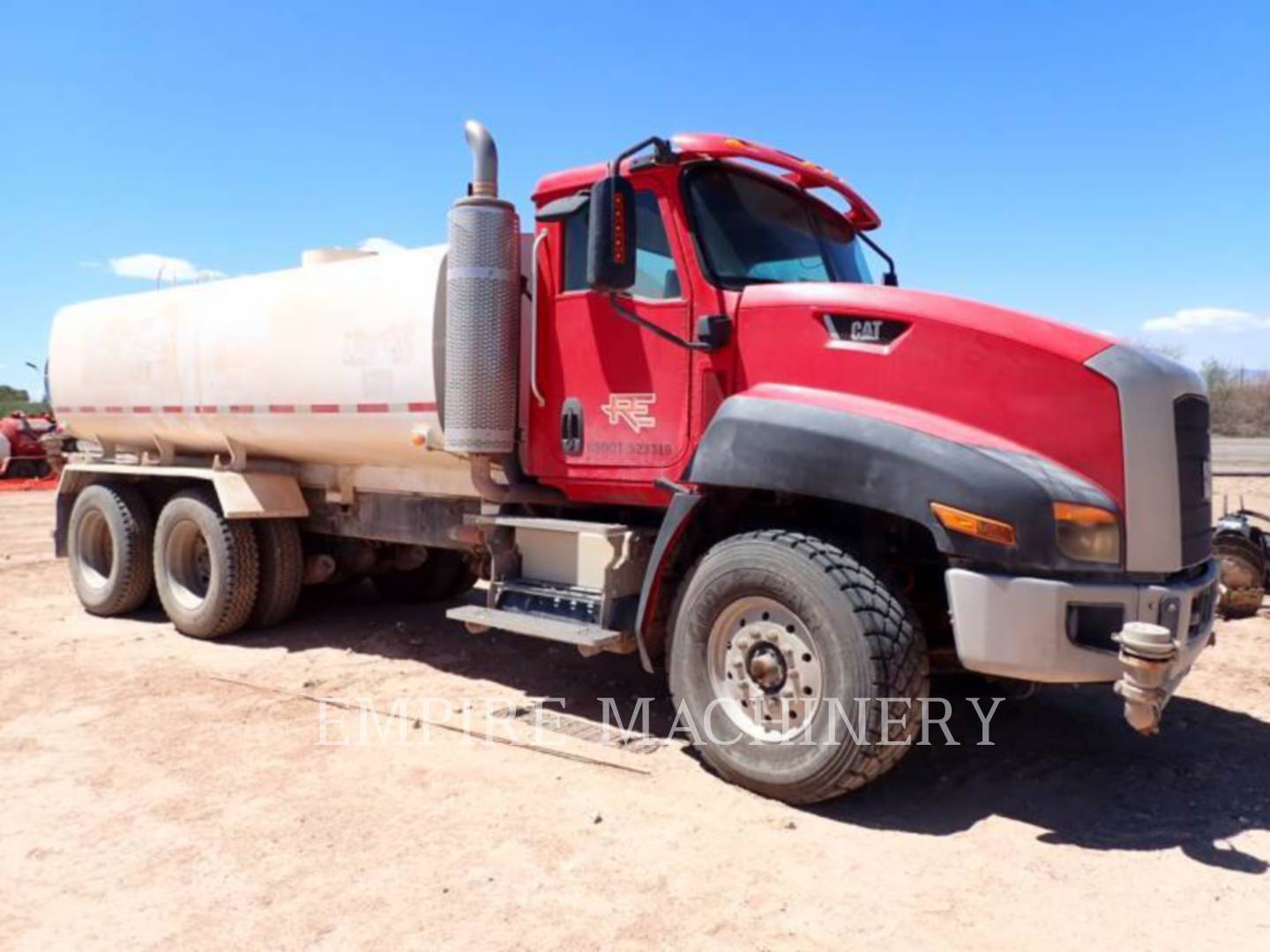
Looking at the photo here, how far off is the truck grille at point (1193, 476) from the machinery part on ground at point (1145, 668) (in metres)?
0.57

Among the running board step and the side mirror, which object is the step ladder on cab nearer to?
the running board step

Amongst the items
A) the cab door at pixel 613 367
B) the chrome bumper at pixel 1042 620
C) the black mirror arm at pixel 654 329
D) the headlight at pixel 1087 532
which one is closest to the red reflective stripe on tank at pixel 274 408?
the cab door at pixel 613 367

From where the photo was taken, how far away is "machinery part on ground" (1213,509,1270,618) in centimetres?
700

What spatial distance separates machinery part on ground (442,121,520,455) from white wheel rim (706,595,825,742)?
177cm

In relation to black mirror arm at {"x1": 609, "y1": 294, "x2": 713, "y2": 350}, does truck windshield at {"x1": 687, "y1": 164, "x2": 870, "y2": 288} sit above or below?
above

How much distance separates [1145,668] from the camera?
3324 mm

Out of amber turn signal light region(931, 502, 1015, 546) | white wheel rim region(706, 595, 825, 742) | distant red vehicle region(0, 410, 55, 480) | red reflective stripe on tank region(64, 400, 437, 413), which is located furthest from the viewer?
distant red vehicle region(0, 410, 55, 480)

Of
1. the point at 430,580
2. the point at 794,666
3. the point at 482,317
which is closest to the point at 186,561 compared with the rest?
the point at 430,580

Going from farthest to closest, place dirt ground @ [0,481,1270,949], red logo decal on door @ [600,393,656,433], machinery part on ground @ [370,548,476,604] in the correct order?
machinery part on ground @ [370,548,476,604], red logo decal on door @ [600,393,656,433], dirt ground @ [0,481,1270,949]

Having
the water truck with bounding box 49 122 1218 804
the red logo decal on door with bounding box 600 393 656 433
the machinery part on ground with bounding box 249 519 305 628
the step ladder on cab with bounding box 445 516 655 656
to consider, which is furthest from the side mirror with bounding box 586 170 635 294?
the machinery part on ground with bounding box 249 519 305 628

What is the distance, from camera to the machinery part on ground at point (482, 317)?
5.11 meters

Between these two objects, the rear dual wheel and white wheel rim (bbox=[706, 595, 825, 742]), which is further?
the rear dual wheel

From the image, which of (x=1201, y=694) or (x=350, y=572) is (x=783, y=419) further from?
(x=350, y=572)

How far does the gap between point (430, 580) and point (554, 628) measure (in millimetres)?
3679
